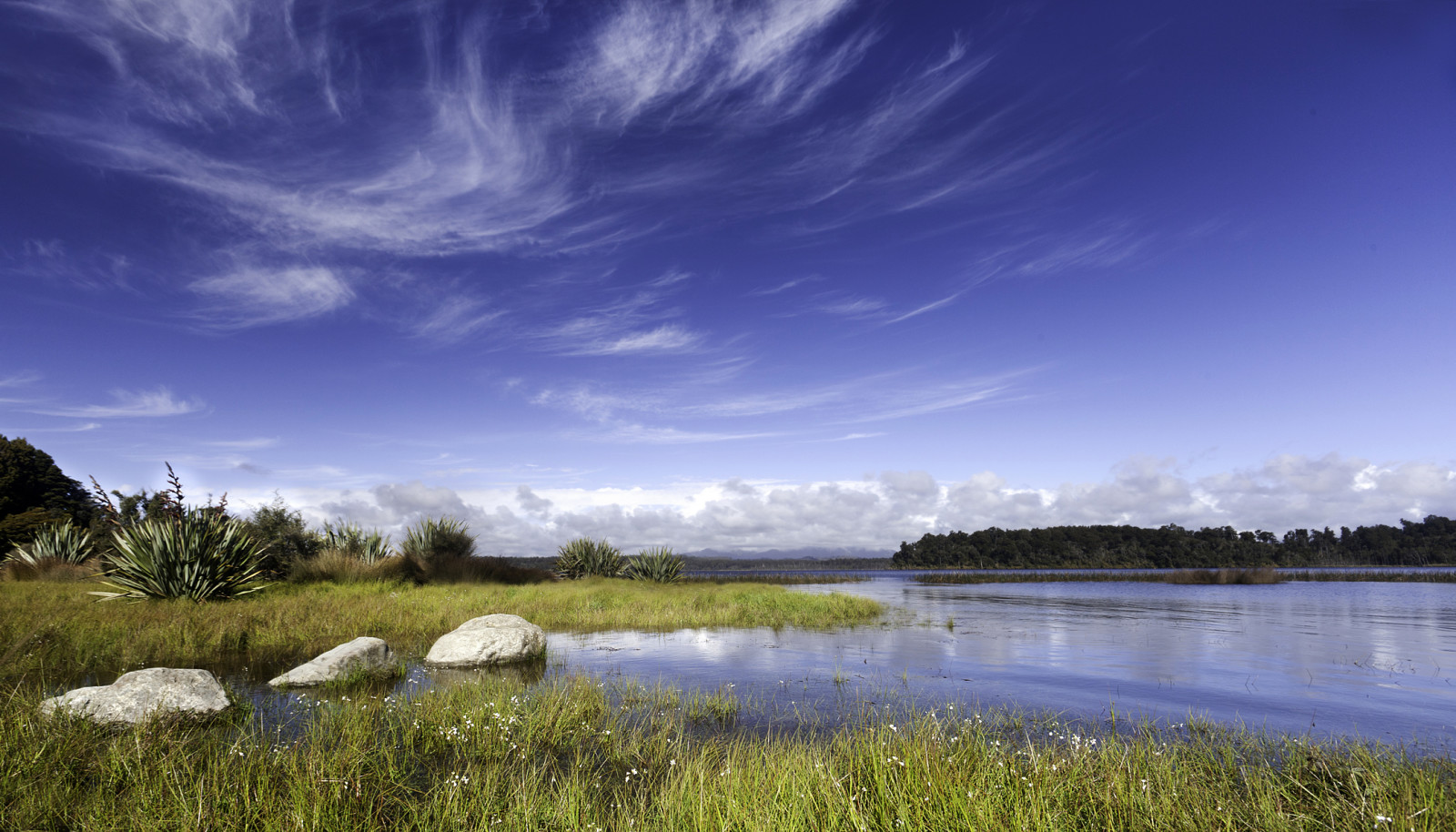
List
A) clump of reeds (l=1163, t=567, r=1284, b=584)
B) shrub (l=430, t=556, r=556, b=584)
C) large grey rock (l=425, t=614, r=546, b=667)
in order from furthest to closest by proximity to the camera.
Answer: clump of reeds (l=1163, t=567, r=1284, b=584), shrub (l=430, t=556, r=556, b=584), large grey rock (l=425, t=614, r=546, b=667)

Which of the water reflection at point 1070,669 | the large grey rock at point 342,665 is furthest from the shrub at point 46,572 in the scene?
the large grey rock at point 342,665

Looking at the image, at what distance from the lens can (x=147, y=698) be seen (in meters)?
7.72

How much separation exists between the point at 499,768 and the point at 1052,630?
61.6 ft

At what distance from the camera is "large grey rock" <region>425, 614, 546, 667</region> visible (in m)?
12.5

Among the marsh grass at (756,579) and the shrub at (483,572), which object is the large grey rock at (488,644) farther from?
the marsh grass at (756,579)

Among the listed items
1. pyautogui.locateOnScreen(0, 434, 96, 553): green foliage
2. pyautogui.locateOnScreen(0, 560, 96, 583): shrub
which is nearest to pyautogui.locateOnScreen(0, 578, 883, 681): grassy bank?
pyautogui.locateOnScreen(0, 560, 96, 583): shrub

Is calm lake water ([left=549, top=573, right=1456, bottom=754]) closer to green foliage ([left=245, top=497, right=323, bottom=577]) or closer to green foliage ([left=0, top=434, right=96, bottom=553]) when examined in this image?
green foliage ([left=245, top=497, right=323, bottom=577])

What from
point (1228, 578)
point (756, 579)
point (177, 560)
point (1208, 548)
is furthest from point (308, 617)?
point (1208, 548)

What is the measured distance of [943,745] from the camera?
19.7ft

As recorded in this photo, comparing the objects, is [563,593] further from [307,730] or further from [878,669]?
[307,730]

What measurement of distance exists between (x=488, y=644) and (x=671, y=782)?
855cm

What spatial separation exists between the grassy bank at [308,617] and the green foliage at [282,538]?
13.9 ft

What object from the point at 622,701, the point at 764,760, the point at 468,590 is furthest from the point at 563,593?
the point at 764,760

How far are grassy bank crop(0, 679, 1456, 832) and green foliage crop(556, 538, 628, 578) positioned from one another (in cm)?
2710
